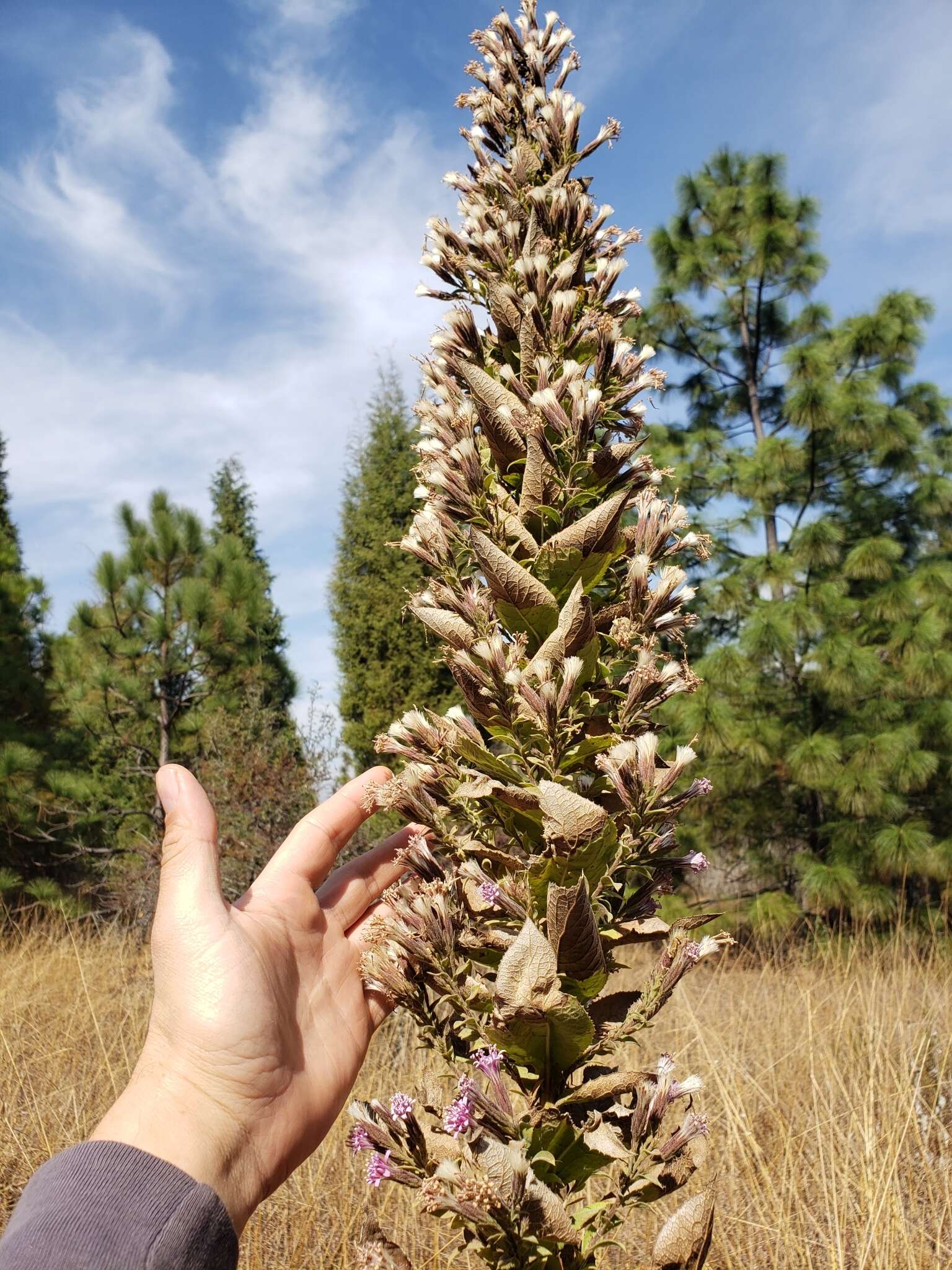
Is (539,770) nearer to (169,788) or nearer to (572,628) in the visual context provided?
(572,628)

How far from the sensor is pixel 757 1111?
4.20m

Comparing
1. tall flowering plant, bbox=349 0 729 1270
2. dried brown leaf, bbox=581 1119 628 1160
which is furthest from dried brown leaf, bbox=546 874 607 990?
dried brown leaf, bbox=581 1119 628 1160

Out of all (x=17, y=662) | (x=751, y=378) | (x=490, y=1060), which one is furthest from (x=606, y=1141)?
(x=17, y=662)

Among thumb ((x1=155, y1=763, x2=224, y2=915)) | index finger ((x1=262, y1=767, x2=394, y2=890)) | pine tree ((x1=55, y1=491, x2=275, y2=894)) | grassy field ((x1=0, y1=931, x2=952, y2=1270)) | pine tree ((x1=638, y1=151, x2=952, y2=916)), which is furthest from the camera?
pine tree ((x1=55, y1=491, x2=275, y2=894))

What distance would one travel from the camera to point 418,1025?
151cm

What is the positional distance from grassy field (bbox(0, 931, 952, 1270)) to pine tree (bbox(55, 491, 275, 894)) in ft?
12.9

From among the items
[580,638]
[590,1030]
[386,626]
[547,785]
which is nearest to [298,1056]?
[590,1030]

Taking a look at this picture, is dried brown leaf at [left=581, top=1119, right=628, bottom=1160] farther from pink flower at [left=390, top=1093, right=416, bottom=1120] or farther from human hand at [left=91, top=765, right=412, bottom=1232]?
human hand at [left=91, top=765, right=412, bottom=1232]

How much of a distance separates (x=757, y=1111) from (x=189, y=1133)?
3679 mm

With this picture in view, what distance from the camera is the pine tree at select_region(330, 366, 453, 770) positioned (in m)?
11.8

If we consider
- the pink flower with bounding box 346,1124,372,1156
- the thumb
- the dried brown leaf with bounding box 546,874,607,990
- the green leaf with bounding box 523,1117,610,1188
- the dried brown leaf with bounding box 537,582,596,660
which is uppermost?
the dried brown leaf with bounding box 537,582,596,660

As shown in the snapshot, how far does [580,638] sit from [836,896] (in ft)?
27.1

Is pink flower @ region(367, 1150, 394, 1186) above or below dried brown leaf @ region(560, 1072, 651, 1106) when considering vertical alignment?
below

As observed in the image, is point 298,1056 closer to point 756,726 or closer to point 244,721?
point 756,726
